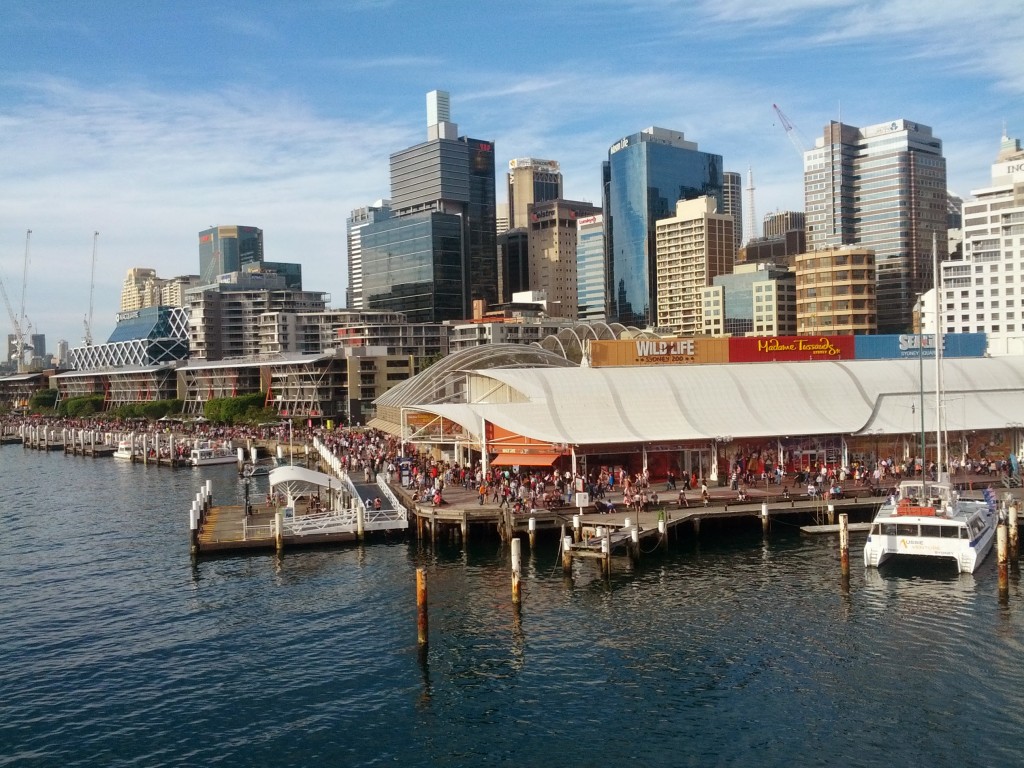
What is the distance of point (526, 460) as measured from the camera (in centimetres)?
6550

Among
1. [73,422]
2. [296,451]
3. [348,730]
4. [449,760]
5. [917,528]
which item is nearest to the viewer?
[449,760]

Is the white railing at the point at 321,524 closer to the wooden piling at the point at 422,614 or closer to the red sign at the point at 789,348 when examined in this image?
the wooden piling at the point at 422,614

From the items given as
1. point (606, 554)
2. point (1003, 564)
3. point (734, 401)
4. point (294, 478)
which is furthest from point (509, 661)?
point (734, 401)

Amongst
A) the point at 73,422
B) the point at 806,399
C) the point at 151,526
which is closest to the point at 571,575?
the point at 806,399

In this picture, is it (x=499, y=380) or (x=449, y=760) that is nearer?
(x=449, y=760)

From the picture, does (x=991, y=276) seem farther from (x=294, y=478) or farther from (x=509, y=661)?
(x=509, y=661)

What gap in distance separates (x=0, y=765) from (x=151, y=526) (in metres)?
A: 40.8

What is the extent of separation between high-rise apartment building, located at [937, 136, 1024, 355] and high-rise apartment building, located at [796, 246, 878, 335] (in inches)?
Result: 515

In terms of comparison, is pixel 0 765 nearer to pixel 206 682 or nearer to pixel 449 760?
pixel 206 682

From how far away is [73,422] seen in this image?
600 ft

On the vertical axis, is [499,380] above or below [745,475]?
above

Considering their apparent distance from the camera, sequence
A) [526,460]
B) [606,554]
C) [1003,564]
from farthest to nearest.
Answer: [526,460]
[606,554]
[1003,564]

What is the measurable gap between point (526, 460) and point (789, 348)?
26.6 metres

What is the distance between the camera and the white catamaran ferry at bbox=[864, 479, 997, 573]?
46906 mm
